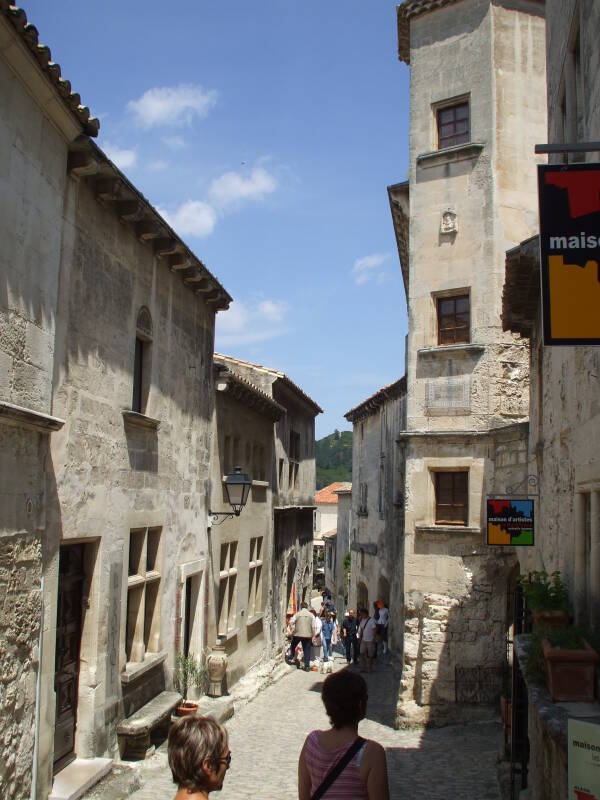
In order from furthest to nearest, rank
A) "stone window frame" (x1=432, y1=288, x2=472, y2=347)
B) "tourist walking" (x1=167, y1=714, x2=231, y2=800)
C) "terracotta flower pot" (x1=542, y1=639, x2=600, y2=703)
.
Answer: "stone window frame" (x1=432, y1=288, x2=472, y2=347), "terracotta flower pot" (x1=542, y1=639, x2=600, y2=703), "tourist walking" (x1=167, y1=714, x2=231, y2=800)

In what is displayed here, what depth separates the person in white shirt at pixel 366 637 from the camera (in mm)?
19062

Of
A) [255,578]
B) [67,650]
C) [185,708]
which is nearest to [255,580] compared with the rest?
[255,578]

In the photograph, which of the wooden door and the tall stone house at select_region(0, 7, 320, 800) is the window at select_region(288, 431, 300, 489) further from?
the wooden door

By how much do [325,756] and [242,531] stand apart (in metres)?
12.5

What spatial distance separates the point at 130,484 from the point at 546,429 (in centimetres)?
510

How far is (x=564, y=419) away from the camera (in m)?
8.11

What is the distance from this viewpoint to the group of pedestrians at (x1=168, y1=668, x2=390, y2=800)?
317 cm

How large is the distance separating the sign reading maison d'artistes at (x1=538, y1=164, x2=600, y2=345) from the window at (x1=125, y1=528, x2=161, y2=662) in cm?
693

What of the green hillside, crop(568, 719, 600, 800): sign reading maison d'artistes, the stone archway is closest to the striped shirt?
crop(568, 719, 600, 800): sign reading maison d'artistes

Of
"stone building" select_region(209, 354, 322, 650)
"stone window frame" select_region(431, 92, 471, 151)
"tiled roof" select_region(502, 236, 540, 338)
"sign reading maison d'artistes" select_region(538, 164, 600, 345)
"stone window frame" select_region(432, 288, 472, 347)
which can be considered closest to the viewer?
"sign reading maison d'artistes" select_region(538, 164, 600, 345)

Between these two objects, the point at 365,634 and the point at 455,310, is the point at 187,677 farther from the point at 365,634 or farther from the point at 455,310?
the point at 365,634

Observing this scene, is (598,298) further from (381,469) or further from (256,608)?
(381,469)

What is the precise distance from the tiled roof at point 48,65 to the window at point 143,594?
4.92 m

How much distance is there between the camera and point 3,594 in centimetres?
634
